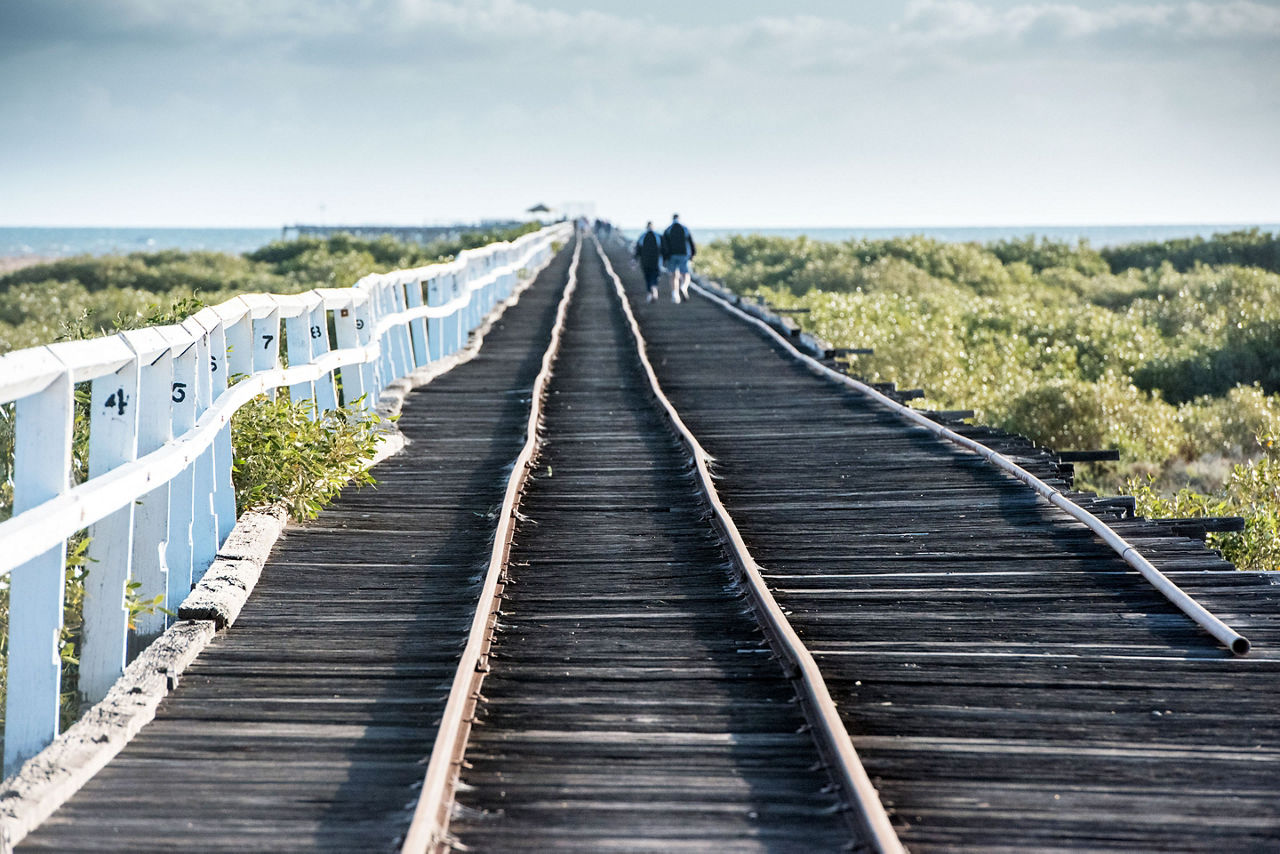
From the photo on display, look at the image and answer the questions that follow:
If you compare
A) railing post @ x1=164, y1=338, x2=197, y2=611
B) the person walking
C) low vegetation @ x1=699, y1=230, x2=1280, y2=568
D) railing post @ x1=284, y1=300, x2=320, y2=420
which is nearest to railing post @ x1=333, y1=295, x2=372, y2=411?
railing post @ x1=284, y1=300, x2=320, y2=420

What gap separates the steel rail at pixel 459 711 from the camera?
3.98 metres

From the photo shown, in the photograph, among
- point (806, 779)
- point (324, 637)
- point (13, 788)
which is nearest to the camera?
point (13, 788)

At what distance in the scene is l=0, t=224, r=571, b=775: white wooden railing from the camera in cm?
457

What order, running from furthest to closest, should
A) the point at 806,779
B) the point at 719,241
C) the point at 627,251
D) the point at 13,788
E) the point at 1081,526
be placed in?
the point at 719,241
the point at 627,251
the point at 1081,526
the point at 806,779
the point at 13,788

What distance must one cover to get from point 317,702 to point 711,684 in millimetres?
1602

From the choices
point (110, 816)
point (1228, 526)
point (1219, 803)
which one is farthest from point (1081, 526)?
point (110, 816)

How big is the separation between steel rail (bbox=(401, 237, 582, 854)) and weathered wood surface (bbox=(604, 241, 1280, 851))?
1.45m

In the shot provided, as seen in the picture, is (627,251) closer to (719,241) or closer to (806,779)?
(719,241)

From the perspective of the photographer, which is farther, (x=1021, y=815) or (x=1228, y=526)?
(x=1228, y=526)

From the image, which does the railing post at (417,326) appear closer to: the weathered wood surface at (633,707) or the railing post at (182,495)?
the weathered wood surface at (633,707)

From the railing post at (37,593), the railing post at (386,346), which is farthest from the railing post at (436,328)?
the railing post at (37,593)

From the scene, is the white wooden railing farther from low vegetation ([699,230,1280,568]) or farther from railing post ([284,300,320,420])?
low vegetation ([699,230,1280,568])

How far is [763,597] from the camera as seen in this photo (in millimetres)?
6316

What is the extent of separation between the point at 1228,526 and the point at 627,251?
51.1 metres
